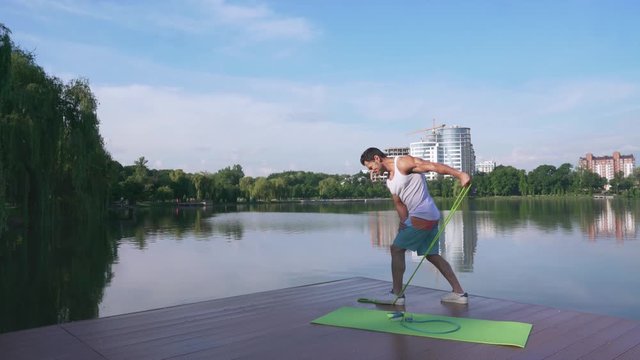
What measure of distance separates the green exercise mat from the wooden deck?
83 millimetres

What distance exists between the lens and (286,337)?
10.5 ft

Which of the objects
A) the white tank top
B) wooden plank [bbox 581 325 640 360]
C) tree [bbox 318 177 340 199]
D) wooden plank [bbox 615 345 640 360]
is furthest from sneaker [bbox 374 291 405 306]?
tree [bbox 318 177 340 199]

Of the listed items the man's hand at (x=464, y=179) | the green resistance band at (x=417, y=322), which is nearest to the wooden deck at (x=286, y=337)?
the green resistance band at (x=417, y=322)

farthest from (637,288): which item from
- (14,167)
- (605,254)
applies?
(14,167)

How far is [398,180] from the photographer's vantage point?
13.2ft

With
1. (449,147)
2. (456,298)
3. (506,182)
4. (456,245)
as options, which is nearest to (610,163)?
(449,147)

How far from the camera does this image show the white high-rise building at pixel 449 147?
11738 cm

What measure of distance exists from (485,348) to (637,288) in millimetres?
6276

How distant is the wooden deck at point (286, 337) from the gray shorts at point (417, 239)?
47 centimetres

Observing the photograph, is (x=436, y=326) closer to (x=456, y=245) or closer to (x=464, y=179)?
(x=464, y=179)

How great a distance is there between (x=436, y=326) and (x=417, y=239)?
80 centimetres

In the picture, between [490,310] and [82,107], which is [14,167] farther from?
[490,310]

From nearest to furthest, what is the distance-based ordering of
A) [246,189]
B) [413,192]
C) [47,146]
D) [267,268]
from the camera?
[413,192]
[267,268]
[47,146]
[246,189]

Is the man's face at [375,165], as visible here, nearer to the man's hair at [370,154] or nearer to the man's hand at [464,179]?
the man's hair at [370,154]
